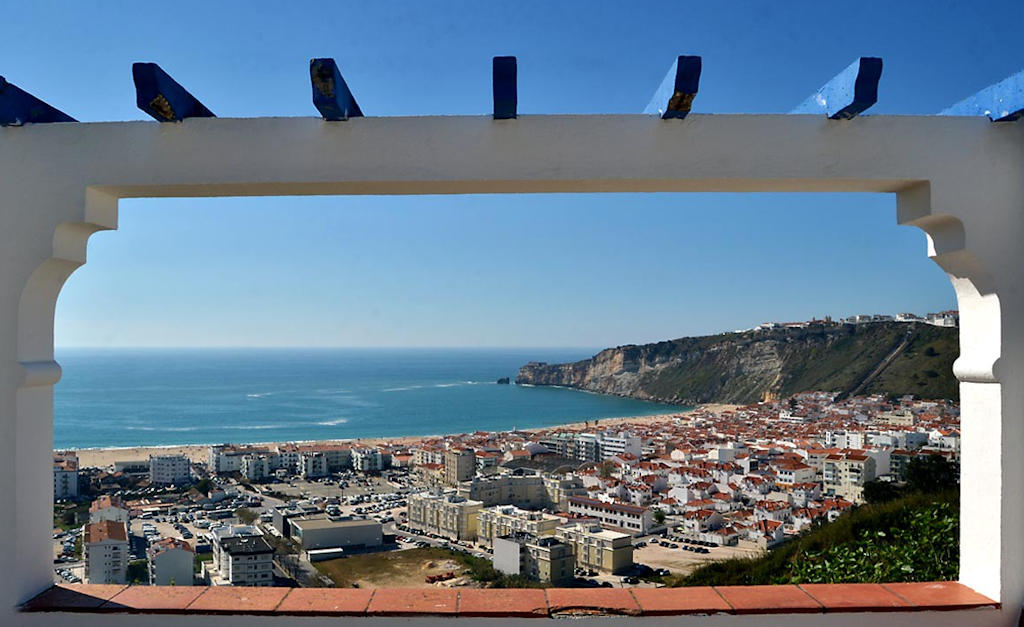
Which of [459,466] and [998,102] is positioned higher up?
[998,102]

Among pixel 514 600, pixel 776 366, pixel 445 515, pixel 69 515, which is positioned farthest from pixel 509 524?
pixel 776 366

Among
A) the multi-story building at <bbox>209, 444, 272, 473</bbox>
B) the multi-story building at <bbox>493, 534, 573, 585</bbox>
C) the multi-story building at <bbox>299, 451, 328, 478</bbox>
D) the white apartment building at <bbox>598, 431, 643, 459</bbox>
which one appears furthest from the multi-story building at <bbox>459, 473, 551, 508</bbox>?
the multi-story building at <bbox>209, 444, 272, 473</bbox>

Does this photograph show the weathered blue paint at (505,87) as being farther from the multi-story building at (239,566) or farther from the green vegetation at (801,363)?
the green vegetation at (801,363)

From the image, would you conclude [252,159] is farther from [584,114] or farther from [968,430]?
[968,430]

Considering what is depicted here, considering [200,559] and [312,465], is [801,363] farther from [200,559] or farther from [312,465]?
[200,559]

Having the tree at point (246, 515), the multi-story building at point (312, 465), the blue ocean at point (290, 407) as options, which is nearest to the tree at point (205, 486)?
the multi-story building at point (312, 465)

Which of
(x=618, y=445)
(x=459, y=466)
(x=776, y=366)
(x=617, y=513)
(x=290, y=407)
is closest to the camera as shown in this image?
(x=617, y=513)
